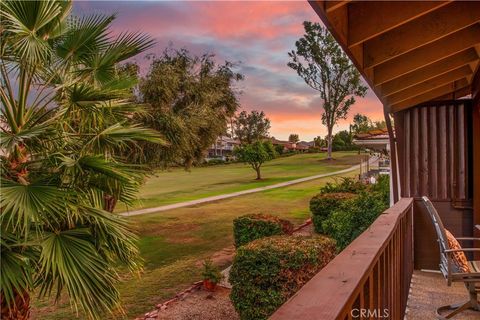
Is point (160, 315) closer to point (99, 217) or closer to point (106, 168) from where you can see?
point (99, 217)

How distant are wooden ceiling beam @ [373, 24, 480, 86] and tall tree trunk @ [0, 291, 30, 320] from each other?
4002 millimetres

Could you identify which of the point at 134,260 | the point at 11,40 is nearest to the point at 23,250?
the point at 134,260

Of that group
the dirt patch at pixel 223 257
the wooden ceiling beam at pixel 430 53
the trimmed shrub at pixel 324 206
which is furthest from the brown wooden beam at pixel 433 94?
the trimmed shrub at pixel 324 206

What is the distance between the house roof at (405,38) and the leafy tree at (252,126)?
205ft

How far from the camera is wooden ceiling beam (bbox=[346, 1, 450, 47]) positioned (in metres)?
2.56

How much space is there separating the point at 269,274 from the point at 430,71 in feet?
9.00

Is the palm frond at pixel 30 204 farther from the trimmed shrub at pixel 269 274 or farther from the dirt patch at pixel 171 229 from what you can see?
the dirt patch at pixel 171 229

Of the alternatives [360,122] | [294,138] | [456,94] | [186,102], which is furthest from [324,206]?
[294,138]

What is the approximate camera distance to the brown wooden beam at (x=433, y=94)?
16.5 feet

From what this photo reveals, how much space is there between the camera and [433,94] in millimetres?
5105

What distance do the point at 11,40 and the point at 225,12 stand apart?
4.67 m

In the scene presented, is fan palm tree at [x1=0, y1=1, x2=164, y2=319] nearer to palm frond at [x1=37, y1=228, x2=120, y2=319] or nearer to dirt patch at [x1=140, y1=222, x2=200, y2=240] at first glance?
palm frond at [x1=37, y1=228, x2=120, y2=319]

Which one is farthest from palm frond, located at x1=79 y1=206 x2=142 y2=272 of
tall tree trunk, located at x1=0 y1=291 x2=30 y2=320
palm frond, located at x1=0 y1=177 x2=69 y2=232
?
tall tree trunk, located at x1=0 y1=291 x2=30 y2=320

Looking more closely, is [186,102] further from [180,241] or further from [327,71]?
[327,71]
